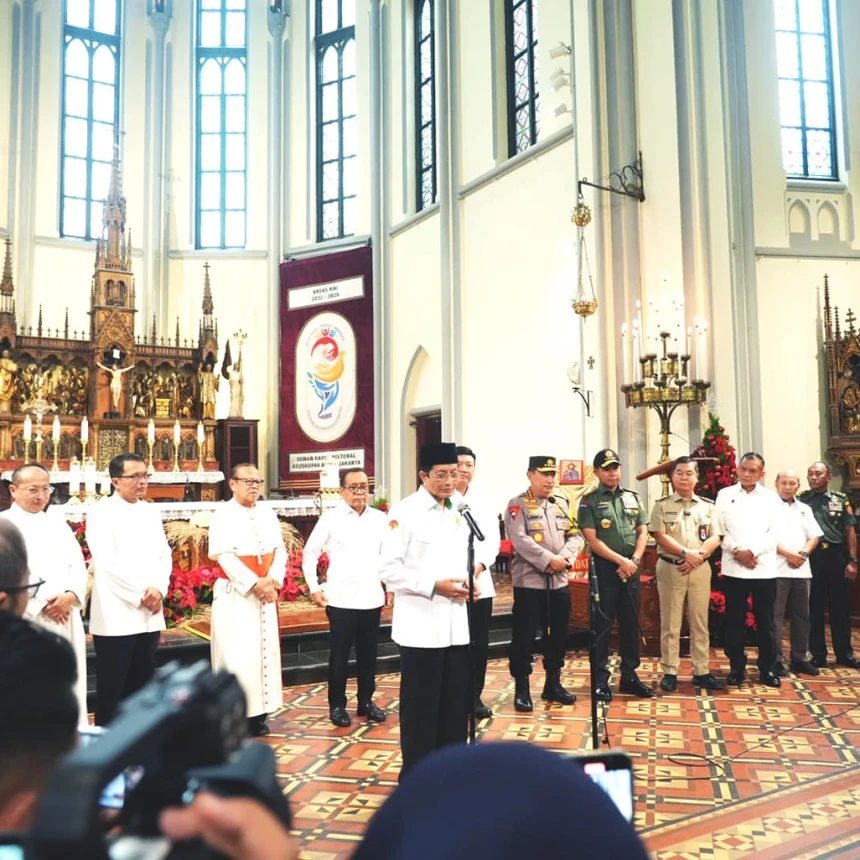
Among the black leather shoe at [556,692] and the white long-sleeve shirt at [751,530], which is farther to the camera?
the white long-sleeve shirt at [751,530]

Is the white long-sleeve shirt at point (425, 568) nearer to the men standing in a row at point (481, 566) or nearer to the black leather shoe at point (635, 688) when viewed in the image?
the men standing in a row at point (481, 566)

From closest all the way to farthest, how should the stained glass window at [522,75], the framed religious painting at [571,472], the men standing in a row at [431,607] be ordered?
the men standing in a row at [431,607]
the framed religious painting at [571,472]
the stained glass window at [522,75]

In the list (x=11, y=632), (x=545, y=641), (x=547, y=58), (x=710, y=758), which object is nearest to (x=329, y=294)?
(x=547, y=58)

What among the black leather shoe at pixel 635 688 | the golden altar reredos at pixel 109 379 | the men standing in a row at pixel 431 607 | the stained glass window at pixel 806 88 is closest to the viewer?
the men standing in a row at pixel 431 607

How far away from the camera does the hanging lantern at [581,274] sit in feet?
27.2

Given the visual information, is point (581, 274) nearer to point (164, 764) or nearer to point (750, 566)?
point (750, 566)

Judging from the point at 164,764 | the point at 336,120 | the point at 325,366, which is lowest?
the point at 164,764

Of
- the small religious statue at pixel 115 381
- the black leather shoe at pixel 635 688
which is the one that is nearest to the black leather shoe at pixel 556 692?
the black leather shoe at pixel 635 688

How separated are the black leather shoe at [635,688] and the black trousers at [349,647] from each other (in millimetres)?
1657

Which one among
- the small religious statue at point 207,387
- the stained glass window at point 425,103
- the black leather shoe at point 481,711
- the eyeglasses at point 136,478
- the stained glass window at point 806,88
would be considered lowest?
the black leather shoe at point 481,711

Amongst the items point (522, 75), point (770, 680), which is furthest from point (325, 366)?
point (770, 680)

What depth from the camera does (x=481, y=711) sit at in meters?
5.10

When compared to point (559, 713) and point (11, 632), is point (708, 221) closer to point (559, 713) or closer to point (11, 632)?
point (559, 713)

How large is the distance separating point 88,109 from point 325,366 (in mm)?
6480
